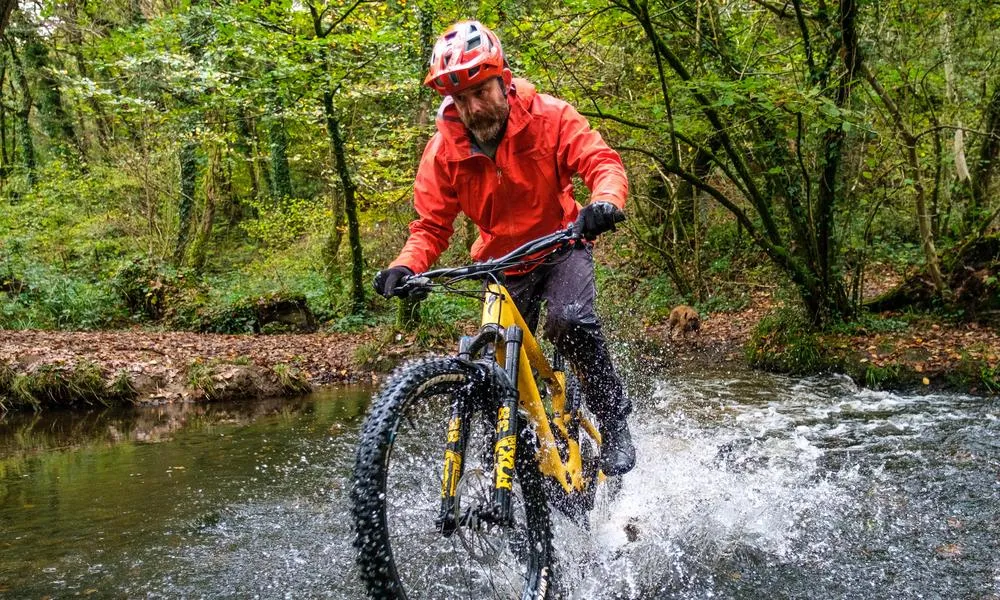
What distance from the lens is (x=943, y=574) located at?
10.7 ft

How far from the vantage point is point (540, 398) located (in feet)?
11.1

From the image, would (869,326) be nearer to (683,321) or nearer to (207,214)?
(683,321)

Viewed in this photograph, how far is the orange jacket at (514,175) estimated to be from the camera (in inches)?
133

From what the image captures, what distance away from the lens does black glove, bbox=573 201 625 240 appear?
2.91m

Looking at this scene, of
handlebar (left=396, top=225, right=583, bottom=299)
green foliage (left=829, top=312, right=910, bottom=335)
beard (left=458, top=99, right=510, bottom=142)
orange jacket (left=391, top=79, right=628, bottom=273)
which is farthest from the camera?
green foliage (left=829, top=312, right=910, bottom=335)

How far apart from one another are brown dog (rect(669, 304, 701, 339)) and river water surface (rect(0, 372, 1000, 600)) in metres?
5.01

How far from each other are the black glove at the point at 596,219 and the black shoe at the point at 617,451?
1.61 m

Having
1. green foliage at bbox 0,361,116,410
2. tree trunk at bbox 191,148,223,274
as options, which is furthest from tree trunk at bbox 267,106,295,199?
green foliage at bbox 0,361,116,410

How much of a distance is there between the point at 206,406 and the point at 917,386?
8.54 metres

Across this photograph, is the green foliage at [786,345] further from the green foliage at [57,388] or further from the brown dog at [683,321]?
the green foliage at [57,388]

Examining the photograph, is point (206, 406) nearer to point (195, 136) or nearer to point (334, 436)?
point (334, 436)

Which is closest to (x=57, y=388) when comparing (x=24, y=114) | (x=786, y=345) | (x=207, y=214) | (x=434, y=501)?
(x=434, y=501)

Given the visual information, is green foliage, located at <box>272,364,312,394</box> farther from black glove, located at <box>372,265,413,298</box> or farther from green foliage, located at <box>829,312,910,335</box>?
green foliage, located at <box>829,312,910,335</box>

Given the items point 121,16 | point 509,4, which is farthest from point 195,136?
point 509,4
